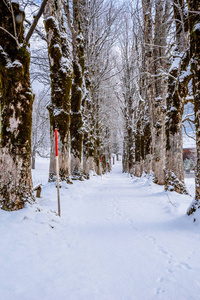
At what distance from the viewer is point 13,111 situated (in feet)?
12.7

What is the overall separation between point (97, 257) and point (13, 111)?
3.02m

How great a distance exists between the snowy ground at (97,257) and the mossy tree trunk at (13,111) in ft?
1.67

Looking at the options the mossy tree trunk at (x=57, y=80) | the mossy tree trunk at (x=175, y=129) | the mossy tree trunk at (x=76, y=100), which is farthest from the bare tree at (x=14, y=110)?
the mossy tree trunk at (x=76, y=100)

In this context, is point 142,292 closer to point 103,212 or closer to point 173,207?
point 103,212

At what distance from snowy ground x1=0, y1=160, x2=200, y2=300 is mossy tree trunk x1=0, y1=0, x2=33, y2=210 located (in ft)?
1.67

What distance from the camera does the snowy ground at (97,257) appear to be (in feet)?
6.19

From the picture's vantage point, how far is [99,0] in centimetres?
1356

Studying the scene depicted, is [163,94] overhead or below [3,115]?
overhead

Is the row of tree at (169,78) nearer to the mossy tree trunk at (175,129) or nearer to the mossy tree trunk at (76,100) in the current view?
the mossy tree trunk at (175,129)

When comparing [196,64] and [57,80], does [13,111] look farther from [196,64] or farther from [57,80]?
[57,80]

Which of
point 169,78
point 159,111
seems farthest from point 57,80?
point 159,111

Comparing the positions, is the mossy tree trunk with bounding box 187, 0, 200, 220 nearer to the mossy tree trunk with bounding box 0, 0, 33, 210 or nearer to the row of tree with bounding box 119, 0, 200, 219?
the row of tree with bounding box 119, 0, 200, 219

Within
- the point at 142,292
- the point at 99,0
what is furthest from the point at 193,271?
the point at 99,0

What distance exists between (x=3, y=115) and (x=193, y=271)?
155 inches
